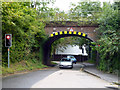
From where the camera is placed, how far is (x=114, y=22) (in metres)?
18.1

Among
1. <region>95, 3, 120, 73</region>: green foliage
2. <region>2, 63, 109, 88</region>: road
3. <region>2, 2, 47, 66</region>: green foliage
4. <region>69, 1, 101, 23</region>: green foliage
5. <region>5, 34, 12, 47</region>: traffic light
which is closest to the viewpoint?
<region>2, 63, 109, 88</region>: road

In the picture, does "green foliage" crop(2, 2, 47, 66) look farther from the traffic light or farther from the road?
the road

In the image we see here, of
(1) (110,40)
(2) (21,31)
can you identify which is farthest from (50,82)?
(1) (110,40)

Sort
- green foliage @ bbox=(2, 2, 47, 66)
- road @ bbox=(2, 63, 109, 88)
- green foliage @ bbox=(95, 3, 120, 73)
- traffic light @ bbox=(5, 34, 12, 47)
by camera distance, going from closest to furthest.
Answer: road @ bbox=(2, 63, 109, 88) < green foliage @ bbox=(2, 2, 47, 66) < traffic light @ bbox=(5, 34, 12, 47) < green foliage @ bbox=(95, 3, 120, 73)

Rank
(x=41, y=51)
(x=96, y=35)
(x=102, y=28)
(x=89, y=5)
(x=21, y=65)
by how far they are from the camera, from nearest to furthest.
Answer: (x=21, y=65)
(x=102, y=28)
(x=96, y=35)
(x=41, y=51)
(x=89, y=5)

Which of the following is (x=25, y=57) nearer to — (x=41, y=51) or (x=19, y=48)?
(x=19, y=48)

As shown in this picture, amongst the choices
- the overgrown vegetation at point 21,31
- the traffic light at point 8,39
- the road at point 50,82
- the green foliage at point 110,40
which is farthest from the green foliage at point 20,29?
the green foliage at point 110,40

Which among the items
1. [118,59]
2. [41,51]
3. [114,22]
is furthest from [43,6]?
[118,59]

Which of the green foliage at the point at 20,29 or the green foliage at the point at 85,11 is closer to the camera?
the green foliage at the point at 20,29

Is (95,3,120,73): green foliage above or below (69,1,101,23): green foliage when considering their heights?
below

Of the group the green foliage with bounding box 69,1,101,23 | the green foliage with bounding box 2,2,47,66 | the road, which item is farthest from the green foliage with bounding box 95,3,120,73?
the green foliage with bounding box 2,2,47,66

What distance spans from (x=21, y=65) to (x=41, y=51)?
8137mm

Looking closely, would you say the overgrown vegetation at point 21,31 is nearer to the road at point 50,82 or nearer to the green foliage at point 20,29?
the green foliage at point 20,29

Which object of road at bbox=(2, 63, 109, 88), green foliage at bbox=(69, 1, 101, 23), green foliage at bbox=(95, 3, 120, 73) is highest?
green foliage at bbox=(69, 1, 101, 23)
